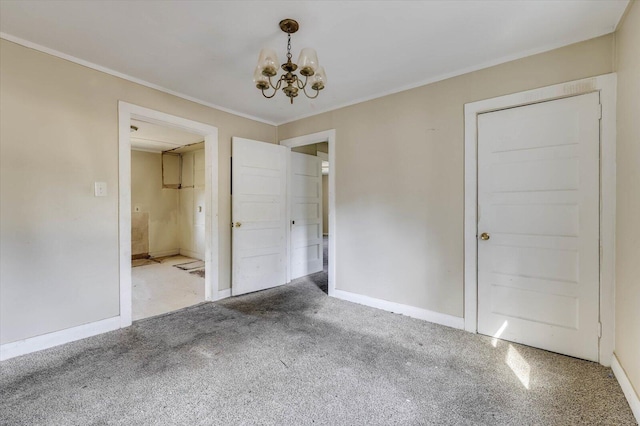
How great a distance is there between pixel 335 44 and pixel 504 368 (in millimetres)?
2723

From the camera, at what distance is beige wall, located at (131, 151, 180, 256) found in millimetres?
5922

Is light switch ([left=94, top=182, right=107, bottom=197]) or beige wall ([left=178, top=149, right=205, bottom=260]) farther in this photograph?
beige wall ([left=178, top=149, right=205, bottom=260])

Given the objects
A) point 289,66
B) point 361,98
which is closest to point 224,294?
point 289,66

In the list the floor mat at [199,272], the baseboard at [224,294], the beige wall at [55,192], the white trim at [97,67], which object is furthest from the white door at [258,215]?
the floor mat at [199,272]

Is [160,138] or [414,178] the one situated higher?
[160,138]

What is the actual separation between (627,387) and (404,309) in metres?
1.60

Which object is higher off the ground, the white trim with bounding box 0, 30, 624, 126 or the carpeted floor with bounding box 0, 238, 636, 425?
the white trim with bounding box 0, 30, 624, 126

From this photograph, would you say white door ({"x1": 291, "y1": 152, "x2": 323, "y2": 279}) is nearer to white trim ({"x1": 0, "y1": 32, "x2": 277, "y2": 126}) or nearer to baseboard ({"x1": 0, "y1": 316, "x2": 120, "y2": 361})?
white trim ({"x1": 0, "y1": 32, "x2": 277, "y2": 126})

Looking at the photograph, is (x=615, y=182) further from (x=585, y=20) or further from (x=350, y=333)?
(x=350, y=333)

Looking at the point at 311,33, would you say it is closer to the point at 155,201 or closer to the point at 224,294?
the point at 224,294

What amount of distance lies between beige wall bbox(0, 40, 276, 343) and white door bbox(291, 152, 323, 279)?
2288mm

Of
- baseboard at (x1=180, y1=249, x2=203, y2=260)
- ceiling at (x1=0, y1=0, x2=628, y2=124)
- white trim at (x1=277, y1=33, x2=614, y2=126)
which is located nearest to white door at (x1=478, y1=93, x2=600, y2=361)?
white trim at (x1=277, y1=33, x2=614, y2=126)

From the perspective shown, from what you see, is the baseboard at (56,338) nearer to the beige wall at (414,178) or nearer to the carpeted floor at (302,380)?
the carpeted floor at (302,380)

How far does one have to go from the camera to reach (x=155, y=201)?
6191 mm
